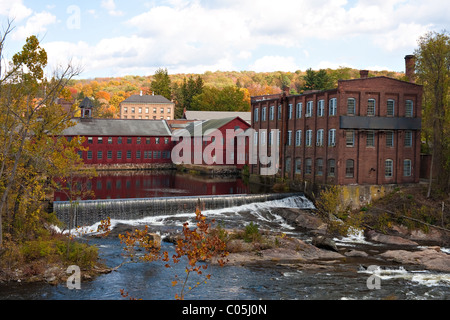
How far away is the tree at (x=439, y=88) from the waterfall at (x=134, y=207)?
15428 mm

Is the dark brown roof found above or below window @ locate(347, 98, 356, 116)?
Result: above

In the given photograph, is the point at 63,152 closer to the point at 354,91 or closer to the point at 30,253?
the point at 30,253

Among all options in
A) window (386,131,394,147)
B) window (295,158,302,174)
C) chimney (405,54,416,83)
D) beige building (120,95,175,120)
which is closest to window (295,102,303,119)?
window (295,158,302,174)

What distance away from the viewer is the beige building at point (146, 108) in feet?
384

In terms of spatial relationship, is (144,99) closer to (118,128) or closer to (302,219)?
(118,128)

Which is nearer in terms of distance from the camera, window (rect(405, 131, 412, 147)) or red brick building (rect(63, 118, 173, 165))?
window (rect(405, 131, 412, 147))

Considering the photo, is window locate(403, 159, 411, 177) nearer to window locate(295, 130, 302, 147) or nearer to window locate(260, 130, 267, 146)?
window locate(295, 130, 302, 147)

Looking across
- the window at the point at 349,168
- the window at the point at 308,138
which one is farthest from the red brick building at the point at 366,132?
the window at the point at 308,138

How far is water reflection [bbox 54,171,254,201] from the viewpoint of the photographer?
4372 centimetres

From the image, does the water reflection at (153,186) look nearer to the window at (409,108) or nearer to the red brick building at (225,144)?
the red brick building at (225,144)

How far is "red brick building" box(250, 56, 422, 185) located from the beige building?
7951 cm

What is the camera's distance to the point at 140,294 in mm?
17484
